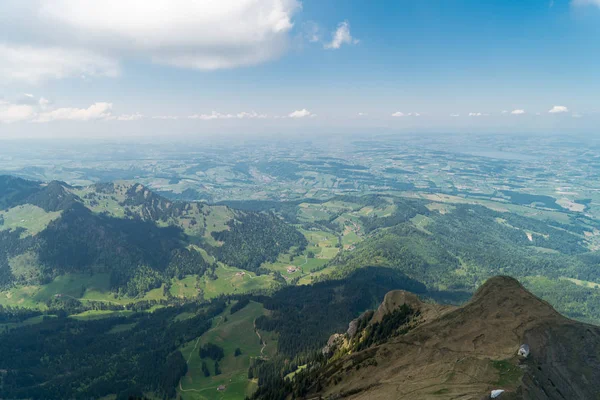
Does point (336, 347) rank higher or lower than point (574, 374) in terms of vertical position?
lower

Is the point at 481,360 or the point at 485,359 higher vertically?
the point at 485,359

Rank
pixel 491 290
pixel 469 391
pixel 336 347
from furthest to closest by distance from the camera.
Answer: pixel 336 347 → pixel 491 290 → pixel 469 391

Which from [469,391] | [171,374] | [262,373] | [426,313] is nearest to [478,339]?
[469,391]

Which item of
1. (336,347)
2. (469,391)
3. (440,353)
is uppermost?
(469,391)

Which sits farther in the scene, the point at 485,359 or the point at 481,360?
the point at 485,359

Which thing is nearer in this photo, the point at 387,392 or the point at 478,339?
the point at 387,392

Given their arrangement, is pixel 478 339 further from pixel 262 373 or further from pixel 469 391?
pixel 262 373

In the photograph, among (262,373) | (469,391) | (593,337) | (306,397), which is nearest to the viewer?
(469,391)
